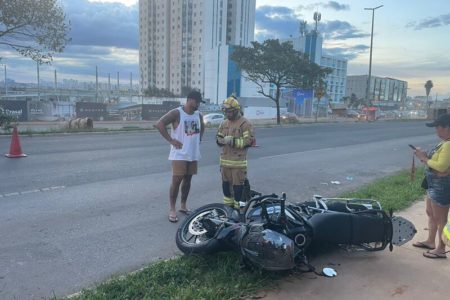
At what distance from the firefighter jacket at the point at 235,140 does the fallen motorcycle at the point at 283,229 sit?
0.96 meters

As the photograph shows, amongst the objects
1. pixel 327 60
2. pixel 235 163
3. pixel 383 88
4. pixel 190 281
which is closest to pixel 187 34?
pixel 327 60

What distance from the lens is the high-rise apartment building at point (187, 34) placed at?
12019 centimetres

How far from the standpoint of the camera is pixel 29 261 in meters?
4.27

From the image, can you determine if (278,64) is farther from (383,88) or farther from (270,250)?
(383,88)

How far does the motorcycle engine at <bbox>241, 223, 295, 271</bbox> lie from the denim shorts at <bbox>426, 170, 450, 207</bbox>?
1.83 meters

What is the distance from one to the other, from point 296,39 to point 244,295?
9600cm

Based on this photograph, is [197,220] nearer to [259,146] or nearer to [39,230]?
[39,230]

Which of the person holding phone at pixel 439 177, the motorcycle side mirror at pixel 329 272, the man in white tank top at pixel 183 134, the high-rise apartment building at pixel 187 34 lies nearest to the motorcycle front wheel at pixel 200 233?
the motorcycle side mirror at pixel 329 272

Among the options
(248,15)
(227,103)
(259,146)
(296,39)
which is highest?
(248,15)

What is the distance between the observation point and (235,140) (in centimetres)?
518

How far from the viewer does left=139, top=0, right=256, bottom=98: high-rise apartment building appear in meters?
120

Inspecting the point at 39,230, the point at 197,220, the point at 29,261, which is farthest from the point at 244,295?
the point at 39,230

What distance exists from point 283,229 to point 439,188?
1810 millimetres

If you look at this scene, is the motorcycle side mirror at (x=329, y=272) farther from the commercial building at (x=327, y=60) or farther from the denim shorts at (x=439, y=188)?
the commercial building at (x=327, y=60)
